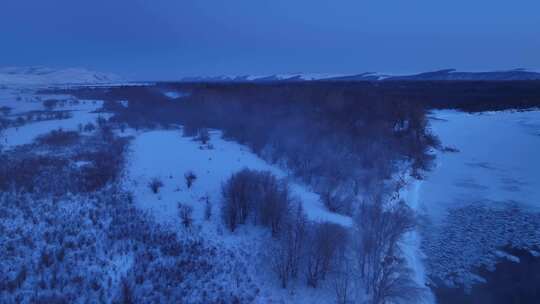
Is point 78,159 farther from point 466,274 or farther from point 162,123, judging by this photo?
point 466,274

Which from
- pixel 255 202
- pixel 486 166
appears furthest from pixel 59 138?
pixel 486 166

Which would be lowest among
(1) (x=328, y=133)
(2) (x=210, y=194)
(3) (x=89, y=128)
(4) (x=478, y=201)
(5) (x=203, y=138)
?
(4) (x=478, y=201)

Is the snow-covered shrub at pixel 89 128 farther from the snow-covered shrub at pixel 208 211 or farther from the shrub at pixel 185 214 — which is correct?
the snow-covered shrub at pixel 208 211

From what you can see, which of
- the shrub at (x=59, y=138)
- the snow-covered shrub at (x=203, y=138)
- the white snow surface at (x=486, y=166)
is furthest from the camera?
the snow-covered shrub at (x=203, y=138)

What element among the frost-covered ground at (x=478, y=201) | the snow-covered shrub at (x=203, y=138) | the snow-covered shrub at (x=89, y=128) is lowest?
the frost-covered ground at (x=478, y=201)

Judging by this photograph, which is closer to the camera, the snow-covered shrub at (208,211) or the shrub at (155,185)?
the snow-covered shrub at (208,211)

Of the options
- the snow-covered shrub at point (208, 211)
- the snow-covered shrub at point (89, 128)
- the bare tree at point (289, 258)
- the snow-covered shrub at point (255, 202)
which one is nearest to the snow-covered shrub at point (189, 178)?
the snow-covered shrub at point (208, 211)

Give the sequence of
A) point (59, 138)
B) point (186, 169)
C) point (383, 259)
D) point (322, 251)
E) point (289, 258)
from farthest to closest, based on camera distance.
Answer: point (59, 138) → point (186, 169) → point (383, 259) → point (289, 258) → point (322, 251)

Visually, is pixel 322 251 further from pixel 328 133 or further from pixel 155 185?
pixel 328 133

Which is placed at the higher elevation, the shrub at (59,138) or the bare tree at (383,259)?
the shrub at (59,138)

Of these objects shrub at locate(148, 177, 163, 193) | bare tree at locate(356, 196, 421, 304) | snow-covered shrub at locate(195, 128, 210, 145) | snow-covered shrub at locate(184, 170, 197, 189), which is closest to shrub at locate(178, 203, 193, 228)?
shrub at locate(148, 177, 163, 193)

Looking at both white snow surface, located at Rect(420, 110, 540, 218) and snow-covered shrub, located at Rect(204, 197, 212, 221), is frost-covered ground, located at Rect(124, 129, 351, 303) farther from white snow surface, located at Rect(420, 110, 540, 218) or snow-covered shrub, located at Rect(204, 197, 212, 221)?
white snow surface, located at Rect(420, 110, 540, 218)
